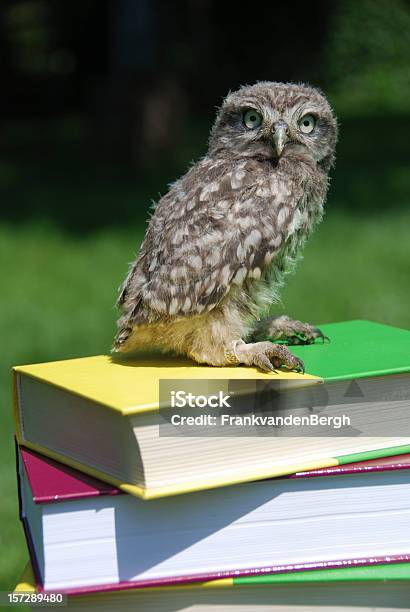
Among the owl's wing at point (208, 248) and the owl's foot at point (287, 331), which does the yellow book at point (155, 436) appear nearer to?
the owl's wing at point (208, 248)

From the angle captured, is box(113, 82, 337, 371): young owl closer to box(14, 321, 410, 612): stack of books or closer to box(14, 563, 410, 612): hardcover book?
box(14, 321, 410, 612): stack of books

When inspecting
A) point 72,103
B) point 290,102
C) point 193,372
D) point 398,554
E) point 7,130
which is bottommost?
point 398,554

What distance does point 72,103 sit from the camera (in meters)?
13.7

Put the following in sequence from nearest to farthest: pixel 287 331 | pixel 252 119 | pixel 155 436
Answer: pixel 155 436 < pixel 252 119 < pixel 287 331

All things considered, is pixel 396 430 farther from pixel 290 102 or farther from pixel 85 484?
pixel 290 102

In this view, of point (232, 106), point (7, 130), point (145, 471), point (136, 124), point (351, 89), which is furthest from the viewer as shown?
point (351, 89)

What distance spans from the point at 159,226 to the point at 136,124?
723 centimetres

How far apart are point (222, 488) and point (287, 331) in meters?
0.63

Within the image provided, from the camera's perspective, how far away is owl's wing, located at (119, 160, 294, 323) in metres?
2.02

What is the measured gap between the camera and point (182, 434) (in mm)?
1729

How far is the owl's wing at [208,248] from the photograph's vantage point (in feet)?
6.61

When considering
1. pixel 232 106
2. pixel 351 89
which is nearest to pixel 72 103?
pixel 351 89

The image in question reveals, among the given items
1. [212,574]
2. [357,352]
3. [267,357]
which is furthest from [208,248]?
[212,574]

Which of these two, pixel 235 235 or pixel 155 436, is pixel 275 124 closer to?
pixel 235 235
